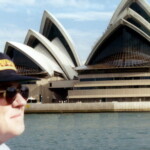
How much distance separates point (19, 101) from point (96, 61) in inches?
2386

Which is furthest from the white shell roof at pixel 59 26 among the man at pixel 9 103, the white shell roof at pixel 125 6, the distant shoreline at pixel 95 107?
the man at pixel 9 103

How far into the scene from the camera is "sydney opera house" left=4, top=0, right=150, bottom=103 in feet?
179

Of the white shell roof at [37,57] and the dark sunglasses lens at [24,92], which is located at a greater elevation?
the white shell roof at [37,57]

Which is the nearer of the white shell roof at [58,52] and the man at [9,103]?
the man at [9,103]

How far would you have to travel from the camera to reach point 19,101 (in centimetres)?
174

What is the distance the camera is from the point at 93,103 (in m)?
51.3

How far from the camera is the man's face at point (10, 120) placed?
166 cm

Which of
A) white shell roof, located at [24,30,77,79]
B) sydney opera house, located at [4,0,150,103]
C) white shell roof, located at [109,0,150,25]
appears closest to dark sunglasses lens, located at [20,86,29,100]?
sydney opera house, located at [4,0,150,103]

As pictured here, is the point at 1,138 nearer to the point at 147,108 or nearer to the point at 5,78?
the point at 5,78

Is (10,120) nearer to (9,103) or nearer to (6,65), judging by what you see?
(9,103)

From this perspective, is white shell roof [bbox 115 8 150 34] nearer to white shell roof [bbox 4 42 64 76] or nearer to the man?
white shell roof [bbox 4 42 64 76]

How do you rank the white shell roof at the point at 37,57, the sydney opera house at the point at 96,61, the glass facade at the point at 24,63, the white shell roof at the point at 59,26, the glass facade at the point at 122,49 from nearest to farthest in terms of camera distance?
the sydney opera house at the point at 96,61 → the glass facade at the point at 122,49 → the white shell roof at the point at 37,57 → the glass facade at the point at 24,63 → the white shell roof at the point at 59,26

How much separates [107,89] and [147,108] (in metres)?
6.02

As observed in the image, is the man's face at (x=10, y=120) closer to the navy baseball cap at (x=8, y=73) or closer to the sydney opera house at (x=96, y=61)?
the navy baseball cap at (x=8, y=73)
